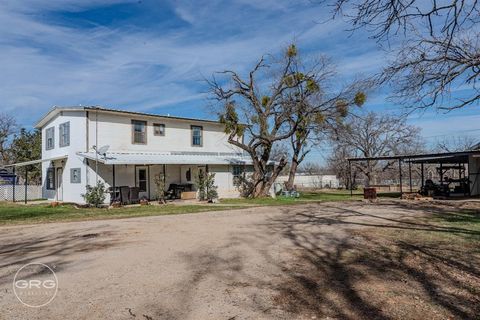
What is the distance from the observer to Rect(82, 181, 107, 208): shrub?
63.2 feet

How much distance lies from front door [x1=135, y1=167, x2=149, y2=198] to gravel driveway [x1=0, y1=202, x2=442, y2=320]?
10.1m

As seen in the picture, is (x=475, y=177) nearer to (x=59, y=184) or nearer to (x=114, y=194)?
(x=114, y=194)

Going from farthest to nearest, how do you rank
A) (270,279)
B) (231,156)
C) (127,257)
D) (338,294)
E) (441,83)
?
(231,156), (441,83), (127,257), (270,279), (338,294)

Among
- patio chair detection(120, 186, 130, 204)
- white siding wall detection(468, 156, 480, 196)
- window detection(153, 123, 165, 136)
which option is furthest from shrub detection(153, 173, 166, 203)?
white siding wall detection(468, 156, 480, 196)

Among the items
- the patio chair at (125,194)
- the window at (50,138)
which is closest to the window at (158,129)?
the patio chair at (125,194)

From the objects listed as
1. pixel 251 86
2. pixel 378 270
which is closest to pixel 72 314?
pixel 378 270

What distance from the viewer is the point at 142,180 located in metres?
22.8

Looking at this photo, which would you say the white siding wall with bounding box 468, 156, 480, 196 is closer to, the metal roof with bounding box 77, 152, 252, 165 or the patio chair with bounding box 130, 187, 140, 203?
the metal roof with bounding box 77, 152, 252, 165

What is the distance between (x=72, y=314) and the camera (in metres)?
4.31

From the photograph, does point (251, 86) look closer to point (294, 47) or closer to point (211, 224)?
point (294, 47)

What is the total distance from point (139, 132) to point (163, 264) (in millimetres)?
17594

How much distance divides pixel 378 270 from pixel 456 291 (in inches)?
48.0

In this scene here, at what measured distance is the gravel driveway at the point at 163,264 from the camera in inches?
177

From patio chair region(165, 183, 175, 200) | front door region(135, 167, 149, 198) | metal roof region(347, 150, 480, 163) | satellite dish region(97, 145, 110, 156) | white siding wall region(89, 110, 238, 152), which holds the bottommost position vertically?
patio chair region(165, 183, 175, 200)
